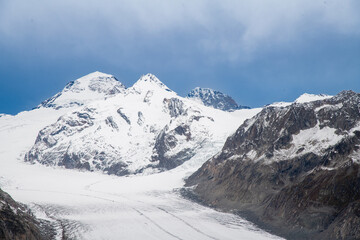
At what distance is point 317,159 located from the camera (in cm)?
9469

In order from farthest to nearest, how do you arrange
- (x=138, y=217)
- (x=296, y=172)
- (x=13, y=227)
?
(x=296, y=172) → (x=138, y=217) → (x=13, y=227)

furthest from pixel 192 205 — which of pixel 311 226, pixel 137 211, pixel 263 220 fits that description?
pixel 311 226

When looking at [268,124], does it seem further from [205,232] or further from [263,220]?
[205,232]

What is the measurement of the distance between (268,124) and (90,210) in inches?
2547

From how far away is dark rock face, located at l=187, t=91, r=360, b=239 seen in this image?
71875 millimetres

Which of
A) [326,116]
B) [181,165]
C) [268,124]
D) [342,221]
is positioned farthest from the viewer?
[181,165]

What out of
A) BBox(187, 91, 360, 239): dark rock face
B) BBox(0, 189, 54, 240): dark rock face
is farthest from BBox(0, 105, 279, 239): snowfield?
BBox(0, 189, 54, 240): dark rock face

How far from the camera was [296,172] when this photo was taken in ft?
325

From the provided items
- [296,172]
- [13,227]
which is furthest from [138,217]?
[296,172]

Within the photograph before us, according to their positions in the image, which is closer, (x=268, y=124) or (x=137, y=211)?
(x=137, y=211)

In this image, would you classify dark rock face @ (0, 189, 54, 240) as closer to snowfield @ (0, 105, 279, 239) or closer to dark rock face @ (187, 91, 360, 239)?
snowfield @ (0, 105, 279, 239)

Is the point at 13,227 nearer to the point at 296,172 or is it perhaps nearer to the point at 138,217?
the point at 138,217

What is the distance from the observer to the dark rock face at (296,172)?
71.9 meters

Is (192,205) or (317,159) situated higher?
(317,159)
